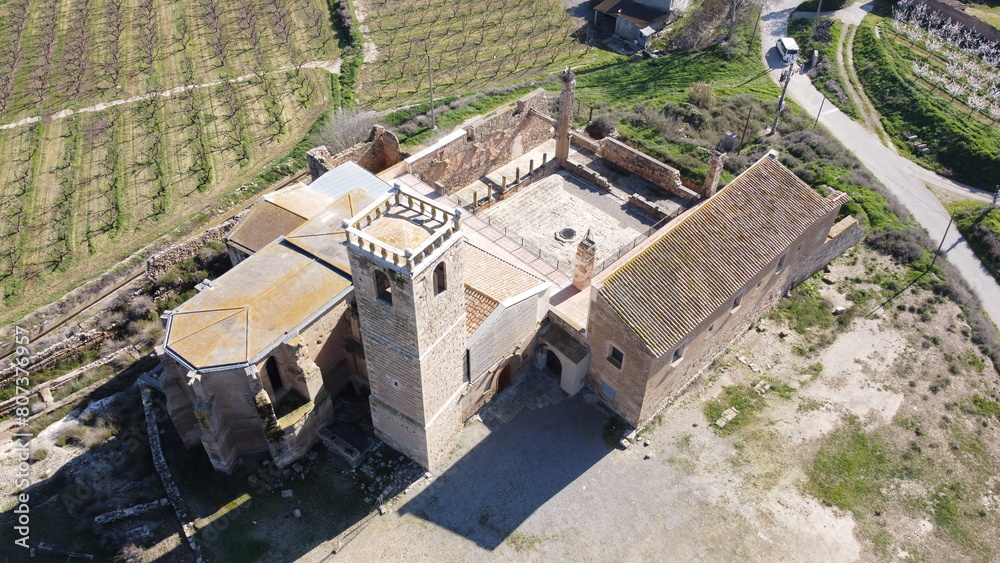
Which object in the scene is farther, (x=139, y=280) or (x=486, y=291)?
(x=139, y=280)

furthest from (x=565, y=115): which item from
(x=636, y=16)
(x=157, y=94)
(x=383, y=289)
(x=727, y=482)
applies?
(x=157, y=94)

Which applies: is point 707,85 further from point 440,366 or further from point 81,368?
point 81,368

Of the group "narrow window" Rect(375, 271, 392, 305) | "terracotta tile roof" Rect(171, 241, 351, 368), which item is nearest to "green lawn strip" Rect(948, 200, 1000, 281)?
"narrow window" Rect(375, 271, 392, 305)

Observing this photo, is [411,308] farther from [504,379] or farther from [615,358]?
[615,358]

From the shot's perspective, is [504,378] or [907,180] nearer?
[504,378]

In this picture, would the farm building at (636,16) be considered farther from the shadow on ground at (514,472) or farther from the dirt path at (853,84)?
the shadow on ground at (514,472)

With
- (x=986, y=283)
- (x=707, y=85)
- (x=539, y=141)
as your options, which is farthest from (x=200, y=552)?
(x=707, y=85)
